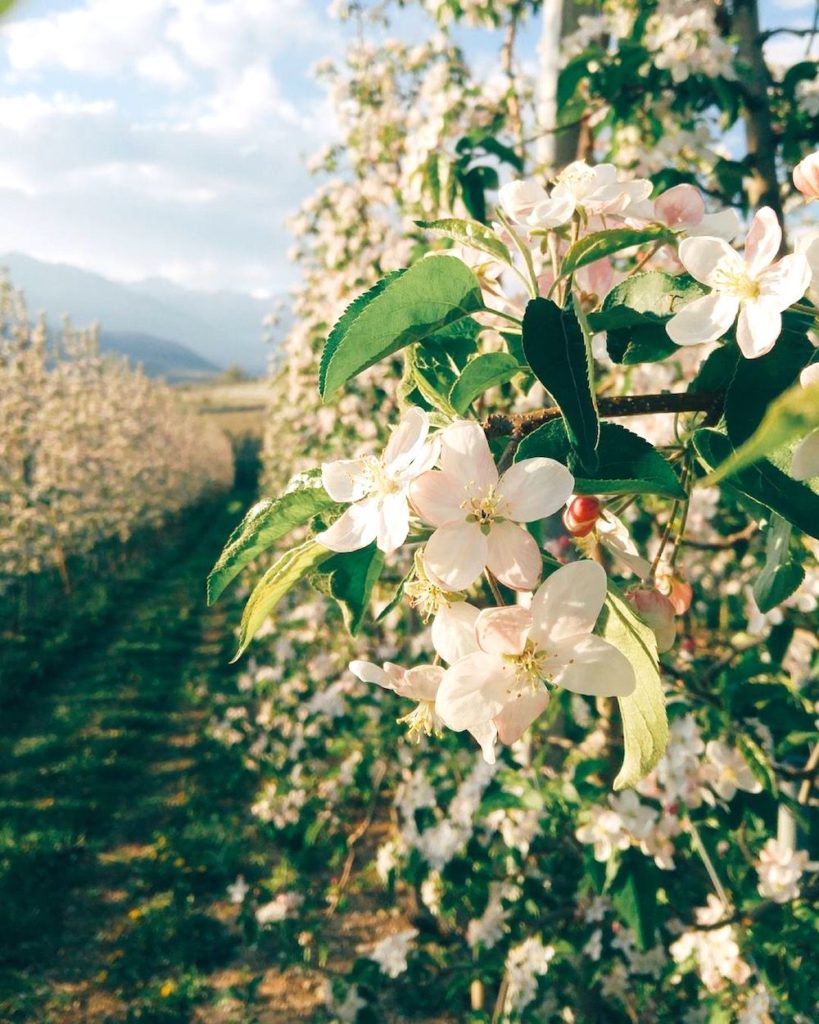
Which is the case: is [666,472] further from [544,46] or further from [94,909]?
[94,909]

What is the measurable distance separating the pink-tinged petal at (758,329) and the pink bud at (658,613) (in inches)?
9.7

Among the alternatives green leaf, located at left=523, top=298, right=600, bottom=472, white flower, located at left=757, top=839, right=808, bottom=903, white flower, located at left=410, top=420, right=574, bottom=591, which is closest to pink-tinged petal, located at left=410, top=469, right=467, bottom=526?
white flower, located at left=410, top=420, right=574, bottom=591

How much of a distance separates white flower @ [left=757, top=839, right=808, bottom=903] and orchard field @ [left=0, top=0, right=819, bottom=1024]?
2cm

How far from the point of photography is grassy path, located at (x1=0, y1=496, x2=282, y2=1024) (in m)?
3.93

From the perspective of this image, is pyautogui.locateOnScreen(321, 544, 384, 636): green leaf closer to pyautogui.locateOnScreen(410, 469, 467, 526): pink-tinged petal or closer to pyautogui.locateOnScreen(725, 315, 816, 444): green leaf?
pyautogui.locateOnScreen(410, 469, 467, 526): pink-tinged petal

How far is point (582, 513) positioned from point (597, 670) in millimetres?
188

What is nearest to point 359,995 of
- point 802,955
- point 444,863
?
point 444,863

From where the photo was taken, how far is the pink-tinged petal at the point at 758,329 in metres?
0.58

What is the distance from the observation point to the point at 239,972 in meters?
4.02

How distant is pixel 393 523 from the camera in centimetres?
63

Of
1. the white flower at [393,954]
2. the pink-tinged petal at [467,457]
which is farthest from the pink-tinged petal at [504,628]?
the white flower at [393,954]

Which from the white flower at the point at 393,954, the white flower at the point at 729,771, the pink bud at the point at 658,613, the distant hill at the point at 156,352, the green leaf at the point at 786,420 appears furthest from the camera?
the distant hill at the point at 156,352

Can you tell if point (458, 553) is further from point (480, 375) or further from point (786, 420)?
point (786, 420)

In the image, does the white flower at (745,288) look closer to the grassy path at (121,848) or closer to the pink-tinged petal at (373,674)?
the pink-tinged petal at (373,674)
